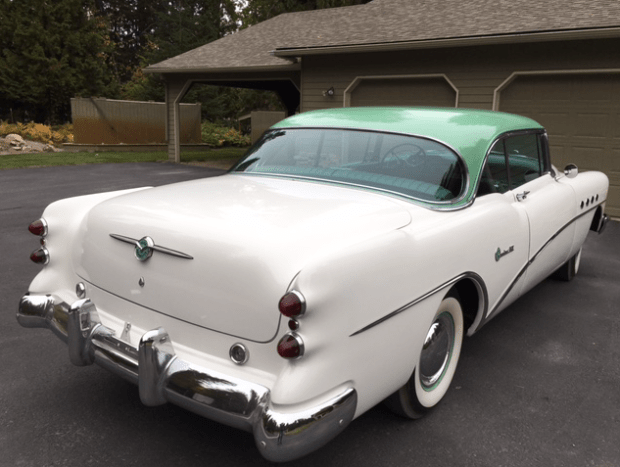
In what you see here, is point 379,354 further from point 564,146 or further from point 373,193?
point 564,146

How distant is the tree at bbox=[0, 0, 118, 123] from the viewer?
2327cm

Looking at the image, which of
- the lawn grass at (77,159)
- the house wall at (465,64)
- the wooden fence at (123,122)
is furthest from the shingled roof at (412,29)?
the wooden fence at (123,122)

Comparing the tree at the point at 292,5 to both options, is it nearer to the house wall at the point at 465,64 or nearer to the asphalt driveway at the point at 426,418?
the house wall at the point at 465,64

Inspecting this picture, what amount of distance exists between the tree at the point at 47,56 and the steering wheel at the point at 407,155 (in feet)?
79.4

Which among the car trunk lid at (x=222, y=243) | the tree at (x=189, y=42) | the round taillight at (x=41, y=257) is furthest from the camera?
the tree at (x=189, y=42)

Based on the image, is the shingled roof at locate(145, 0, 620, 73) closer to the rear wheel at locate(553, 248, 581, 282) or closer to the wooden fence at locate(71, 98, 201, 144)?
the rear wheel at locate(553, 248, 581, 282)

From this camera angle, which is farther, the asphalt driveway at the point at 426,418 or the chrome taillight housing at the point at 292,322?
the asphalt driveway at the point at 426,418

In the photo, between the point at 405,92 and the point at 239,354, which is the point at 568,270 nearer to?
the point at 239,354

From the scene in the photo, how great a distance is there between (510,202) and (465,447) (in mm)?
1598

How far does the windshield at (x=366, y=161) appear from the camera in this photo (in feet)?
10.0

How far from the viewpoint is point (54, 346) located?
11.8 feet

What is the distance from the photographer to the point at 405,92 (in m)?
11.4

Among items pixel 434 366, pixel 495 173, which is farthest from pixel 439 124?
pixel 434 366

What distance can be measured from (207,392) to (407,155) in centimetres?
185
